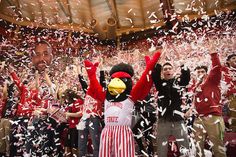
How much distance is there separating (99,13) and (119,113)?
29.9 feet

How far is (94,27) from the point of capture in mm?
12195

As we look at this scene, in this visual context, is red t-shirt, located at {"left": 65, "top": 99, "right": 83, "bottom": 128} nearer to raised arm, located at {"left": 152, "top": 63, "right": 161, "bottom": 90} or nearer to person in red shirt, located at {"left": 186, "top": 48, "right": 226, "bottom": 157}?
raised arm, located at {"left": 152, "top": 63, "right": 161, "bottom": 90}

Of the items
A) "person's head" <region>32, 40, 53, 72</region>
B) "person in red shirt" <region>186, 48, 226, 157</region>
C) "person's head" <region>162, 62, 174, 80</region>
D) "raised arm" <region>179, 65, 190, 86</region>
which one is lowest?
"person in red shirt" <region>186, 48, 226, 157</region>

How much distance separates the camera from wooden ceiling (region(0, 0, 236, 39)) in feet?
36.7

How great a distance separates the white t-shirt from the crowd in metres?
0.01

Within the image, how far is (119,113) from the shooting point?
4.27 meters

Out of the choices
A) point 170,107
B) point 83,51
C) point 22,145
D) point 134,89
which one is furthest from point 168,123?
point 83,51

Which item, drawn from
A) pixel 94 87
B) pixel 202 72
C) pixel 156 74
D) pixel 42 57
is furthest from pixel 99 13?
pixel 156 74

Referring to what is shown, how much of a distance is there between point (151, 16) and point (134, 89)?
857cm

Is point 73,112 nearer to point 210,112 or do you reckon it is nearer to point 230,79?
point 210,112

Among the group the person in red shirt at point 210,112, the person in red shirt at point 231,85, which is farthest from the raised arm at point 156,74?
the person in red shirt at point 231,85

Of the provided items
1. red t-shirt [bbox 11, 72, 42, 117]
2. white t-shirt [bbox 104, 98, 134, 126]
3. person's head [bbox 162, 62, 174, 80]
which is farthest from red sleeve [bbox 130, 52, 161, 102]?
red t-shirt [bbox 11, 72, 42, 117]

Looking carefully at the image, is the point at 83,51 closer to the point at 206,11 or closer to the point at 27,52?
the point at 27,52

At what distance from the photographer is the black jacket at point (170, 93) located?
14.5 ft
